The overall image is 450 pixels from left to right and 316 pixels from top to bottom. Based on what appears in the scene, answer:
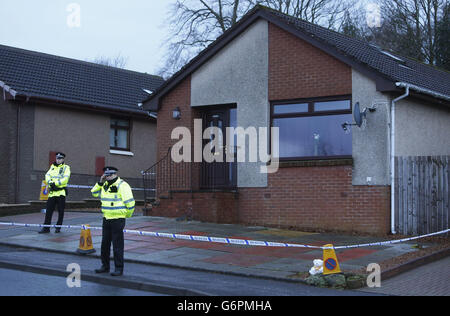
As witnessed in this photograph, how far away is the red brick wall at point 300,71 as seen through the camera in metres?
15.5

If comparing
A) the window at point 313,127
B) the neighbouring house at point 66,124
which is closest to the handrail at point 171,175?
the window at point 313,127

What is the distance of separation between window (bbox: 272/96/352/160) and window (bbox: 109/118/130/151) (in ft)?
31.0

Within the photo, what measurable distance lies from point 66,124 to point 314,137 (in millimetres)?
10310

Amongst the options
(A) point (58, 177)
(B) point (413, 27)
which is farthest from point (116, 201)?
(B) point (413, 27)

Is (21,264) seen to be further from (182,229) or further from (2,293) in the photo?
(182,229)

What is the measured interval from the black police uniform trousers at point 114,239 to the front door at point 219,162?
7.28m

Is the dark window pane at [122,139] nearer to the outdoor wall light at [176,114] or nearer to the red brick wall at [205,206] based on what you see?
the outdoor wall light at [176,114]

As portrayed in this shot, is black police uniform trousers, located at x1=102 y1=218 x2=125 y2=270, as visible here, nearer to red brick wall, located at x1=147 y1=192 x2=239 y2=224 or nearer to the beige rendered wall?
red brick wall, located at x1=147 y1=192 x2=239 y2=224

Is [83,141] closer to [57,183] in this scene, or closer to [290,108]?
→ [57,183]

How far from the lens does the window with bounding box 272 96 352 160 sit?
15.4 meters
